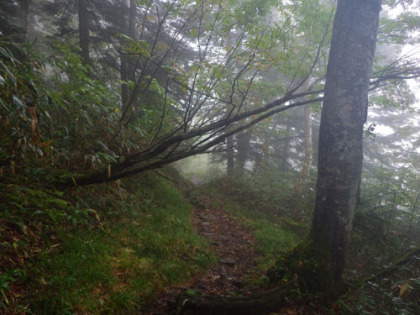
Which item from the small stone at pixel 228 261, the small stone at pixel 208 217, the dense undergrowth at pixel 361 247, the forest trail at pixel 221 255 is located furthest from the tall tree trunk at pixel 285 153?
the small stone at pixel 228 261

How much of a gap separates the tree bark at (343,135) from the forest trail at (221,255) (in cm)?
157

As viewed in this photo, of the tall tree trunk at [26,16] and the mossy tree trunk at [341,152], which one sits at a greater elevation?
the tall tree trunk at [26,16]

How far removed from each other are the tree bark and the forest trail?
157cm

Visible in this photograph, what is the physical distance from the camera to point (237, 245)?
6.99m

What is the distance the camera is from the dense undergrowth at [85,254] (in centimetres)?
288

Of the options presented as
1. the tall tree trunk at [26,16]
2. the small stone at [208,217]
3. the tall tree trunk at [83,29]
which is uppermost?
the tall tree trunk at [26,16]

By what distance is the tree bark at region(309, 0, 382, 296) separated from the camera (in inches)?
151

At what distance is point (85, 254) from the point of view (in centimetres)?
375

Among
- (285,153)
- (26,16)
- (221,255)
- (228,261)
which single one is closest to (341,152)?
(228,261)

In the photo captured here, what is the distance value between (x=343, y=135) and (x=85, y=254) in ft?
14.0

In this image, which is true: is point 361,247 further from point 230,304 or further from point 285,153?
point 285,153

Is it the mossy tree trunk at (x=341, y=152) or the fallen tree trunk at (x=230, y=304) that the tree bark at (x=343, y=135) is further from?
the fallen tree trunk at (x=230, y=304)

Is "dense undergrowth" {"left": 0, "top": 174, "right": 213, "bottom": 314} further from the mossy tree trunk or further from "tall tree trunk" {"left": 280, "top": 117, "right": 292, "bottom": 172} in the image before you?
"tall tree trunk" {"left": 280, "top": 117, "right": 292, "bottom": 172}

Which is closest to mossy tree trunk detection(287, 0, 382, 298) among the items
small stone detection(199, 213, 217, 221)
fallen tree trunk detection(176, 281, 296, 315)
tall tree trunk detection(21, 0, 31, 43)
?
fallen tree trunk detection(176, 281, 296, 315)
